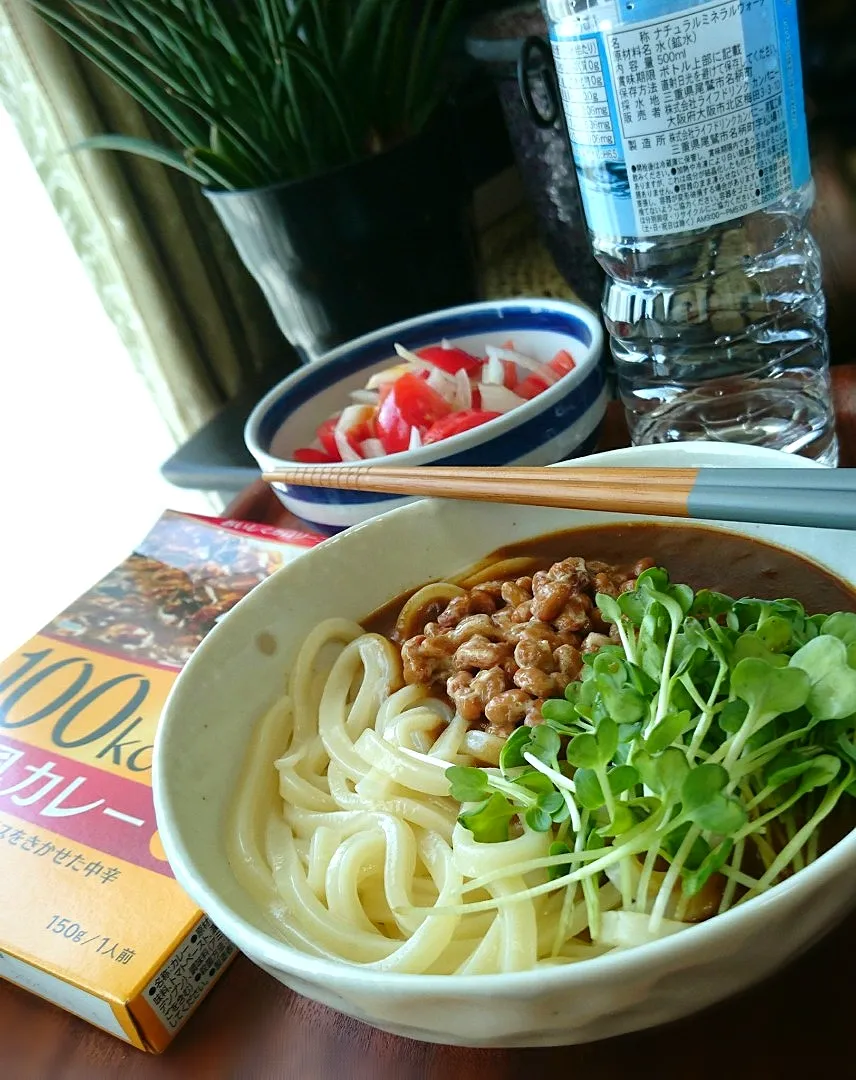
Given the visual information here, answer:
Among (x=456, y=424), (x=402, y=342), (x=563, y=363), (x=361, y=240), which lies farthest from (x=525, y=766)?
(x=361, y=240)

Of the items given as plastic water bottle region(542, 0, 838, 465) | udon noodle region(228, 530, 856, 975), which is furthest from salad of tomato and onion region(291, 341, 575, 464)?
udon noodle region(228, 530, 856, 975)

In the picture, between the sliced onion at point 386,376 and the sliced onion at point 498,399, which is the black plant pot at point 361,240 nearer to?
the sliced onion at point 386,376

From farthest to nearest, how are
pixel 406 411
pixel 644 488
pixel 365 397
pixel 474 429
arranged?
pixel 365 397 < pixel 406 411 < pixel 474 429 < pixel 644 488

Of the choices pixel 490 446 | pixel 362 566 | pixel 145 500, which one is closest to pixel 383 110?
pixel 490 446

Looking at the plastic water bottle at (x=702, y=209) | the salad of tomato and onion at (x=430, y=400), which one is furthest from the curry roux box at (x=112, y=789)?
the plastic water bottle at (x=702, y=209)

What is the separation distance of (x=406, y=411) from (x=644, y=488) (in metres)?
0.42

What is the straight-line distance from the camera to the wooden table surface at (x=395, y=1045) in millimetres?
508

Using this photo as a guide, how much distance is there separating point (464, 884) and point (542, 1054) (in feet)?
0.33

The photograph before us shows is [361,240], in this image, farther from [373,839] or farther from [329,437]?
[373,839]

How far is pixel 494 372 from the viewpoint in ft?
3.60

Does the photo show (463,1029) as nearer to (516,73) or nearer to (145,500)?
(516,73)

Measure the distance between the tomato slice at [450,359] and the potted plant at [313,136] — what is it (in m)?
0.19

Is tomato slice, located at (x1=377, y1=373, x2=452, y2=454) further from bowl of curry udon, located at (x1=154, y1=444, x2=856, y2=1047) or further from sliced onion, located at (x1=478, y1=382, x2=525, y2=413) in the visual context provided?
bowl of curry udon, located at (x1=154, y1=444, x2=856, y2=1047)

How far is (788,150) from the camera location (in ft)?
2.60
